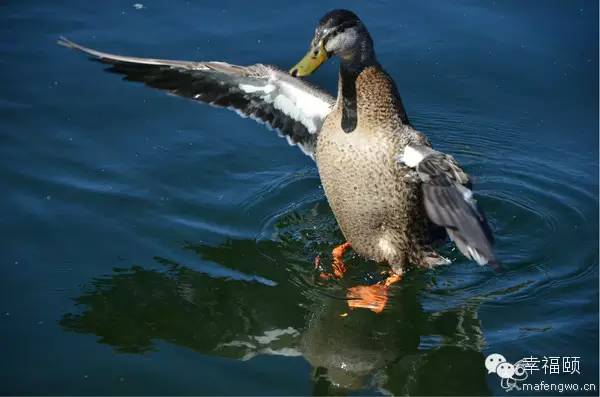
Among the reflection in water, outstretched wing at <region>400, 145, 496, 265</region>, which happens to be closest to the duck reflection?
the reflection in water

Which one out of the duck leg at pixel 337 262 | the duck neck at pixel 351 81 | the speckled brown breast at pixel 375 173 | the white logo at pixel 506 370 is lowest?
the white logo at pixel 506 370

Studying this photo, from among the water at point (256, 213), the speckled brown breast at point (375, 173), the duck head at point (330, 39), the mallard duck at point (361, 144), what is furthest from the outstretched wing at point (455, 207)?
the duck head at point (330, 39)

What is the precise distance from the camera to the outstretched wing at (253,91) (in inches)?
282

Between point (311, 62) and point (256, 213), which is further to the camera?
point (256, 213)

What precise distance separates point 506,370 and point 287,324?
144 cm

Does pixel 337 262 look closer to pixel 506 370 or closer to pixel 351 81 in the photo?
pixel 351 81

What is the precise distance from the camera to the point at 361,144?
668 cm

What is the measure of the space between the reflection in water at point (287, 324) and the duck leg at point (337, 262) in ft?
0.41

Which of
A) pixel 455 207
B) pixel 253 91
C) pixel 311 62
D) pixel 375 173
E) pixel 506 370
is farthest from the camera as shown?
pixel 253 91

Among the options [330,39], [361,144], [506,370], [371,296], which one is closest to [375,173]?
[361,144]

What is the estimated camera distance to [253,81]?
7.41m

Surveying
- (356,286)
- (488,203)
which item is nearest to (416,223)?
(356,286)

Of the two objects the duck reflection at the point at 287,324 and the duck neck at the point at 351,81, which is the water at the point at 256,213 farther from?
the duck neck at the point at 351,81

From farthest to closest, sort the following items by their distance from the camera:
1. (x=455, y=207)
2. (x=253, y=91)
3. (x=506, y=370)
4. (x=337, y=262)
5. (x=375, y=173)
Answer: (x=253, y=91), (x=337, y=262), (x=375, y=173), (x=506, y=370), (x=455, y=207)
